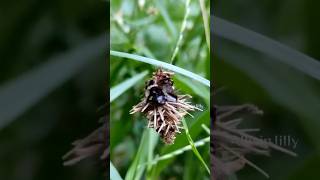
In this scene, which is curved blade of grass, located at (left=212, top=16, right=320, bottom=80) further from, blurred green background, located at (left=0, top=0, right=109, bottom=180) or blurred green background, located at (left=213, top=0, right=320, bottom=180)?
blurred green background, located at (left=0, top=0, right=109, bottom=180)

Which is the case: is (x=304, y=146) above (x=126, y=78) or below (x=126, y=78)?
below

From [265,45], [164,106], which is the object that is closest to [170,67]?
[164,106]

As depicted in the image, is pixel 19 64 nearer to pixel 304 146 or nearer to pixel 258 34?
pixel 258 34

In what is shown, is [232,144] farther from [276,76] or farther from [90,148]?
[90,148]

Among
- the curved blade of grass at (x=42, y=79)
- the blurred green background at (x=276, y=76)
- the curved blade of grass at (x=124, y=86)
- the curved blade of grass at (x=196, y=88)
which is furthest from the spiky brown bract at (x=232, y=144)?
the curved blade of grass at (x=42, y=79)

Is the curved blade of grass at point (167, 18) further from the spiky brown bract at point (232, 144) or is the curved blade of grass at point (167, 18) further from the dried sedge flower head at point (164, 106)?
the spiky brown bract at point (232, 144)

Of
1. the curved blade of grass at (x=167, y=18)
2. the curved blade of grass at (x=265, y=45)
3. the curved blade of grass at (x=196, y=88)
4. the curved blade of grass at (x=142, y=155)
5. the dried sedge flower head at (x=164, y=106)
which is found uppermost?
the curved blade of grass at (x=167, y=18)

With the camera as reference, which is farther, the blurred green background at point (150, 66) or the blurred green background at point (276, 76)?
the blurred green background at point (150, 66)

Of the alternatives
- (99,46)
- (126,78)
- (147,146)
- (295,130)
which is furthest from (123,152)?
(295,130)
